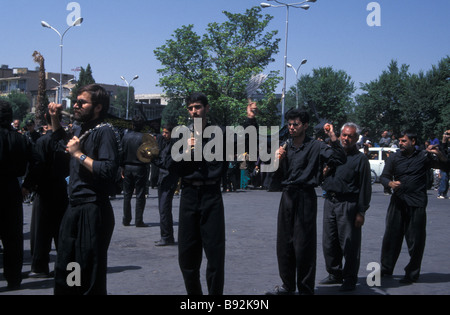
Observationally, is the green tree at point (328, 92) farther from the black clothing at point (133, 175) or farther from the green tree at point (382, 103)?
the black clothing at point (133, 175)

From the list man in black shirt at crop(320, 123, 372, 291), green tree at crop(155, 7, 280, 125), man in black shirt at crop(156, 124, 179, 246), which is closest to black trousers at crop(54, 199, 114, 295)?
man in black shirt at crop(320, 123, 372, 291)

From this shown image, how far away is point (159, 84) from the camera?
2141 inches

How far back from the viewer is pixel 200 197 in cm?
495

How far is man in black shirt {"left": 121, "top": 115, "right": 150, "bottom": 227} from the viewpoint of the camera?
10852mm

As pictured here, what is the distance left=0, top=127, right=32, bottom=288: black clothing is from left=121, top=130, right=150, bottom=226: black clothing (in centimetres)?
477

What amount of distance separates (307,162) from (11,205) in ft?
10.8

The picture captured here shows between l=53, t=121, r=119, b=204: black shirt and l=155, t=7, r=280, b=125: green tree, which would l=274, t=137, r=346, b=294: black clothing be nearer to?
l=53, t=121, r=119, b=204: black shirt

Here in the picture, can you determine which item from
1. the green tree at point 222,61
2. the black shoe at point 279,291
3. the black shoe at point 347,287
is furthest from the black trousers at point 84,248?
the green tree at point 222,61

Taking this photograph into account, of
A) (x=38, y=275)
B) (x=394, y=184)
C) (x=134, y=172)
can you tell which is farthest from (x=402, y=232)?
(x=134, y=172)

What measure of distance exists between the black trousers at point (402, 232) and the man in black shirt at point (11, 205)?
4562 millimetres

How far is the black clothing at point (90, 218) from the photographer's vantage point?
4.18 meters
